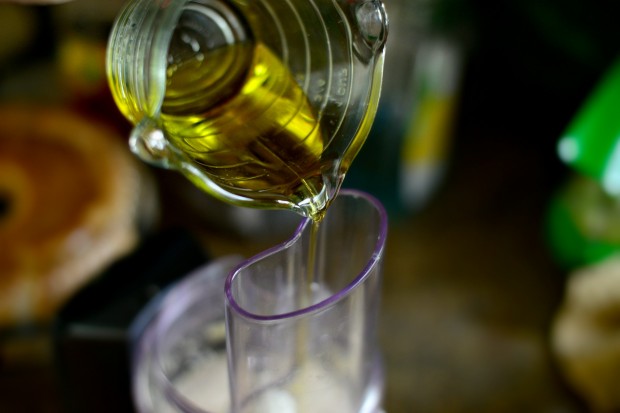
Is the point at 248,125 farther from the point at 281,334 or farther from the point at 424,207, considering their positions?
the point at 424,207

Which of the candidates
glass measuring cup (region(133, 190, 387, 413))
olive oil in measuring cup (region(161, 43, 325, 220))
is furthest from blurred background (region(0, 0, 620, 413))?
olive oil in measuring cup (region(161, 43, 325, 220))

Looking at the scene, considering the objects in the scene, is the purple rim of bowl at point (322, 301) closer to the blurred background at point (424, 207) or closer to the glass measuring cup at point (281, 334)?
the glass measuring cup at point (281, 334)

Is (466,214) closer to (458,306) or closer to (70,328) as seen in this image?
(458,306)

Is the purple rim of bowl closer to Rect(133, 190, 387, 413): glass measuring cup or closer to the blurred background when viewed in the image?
Rect(133, 190, 387, 413): glass measuring cup

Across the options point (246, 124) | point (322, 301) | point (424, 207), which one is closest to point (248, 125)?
point (246, 124)

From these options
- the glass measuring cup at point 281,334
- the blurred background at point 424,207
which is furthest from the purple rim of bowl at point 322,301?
the blurred background at point 424,207

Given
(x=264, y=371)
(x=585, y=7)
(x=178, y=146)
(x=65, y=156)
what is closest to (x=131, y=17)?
(x=178, y=146)
